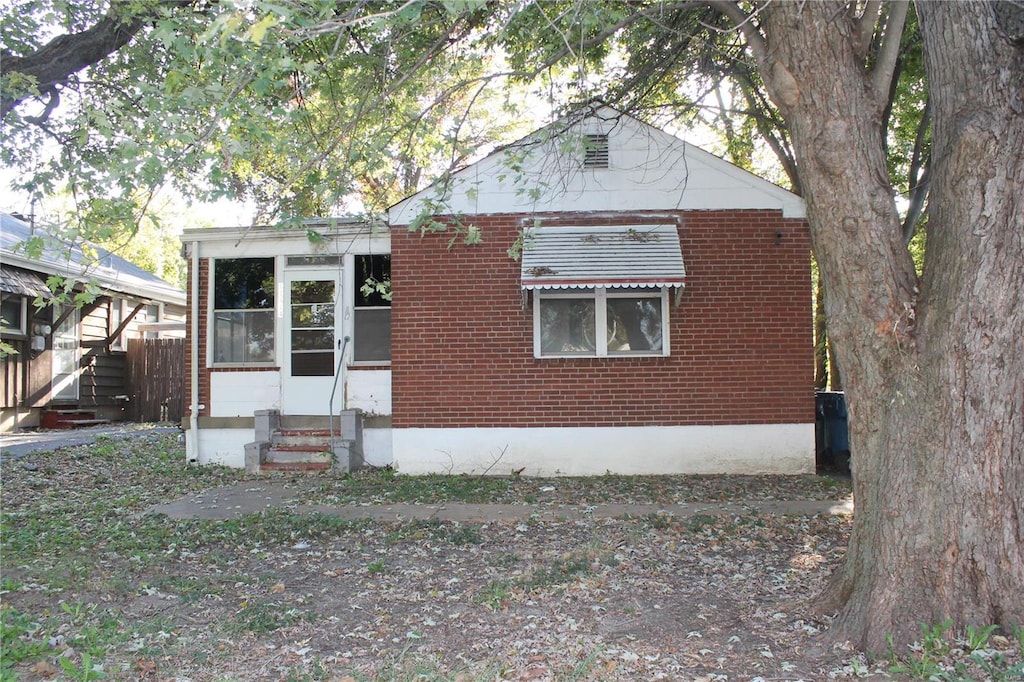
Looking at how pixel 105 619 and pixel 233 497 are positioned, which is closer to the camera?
pixel 105 619

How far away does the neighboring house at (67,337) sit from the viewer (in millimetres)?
15445

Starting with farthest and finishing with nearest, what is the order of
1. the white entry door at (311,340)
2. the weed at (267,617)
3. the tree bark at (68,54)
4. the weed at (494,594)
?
the white entry door at (311,340), the tree bark at (68,54), the weed at (494,594), the weed at (267,617)

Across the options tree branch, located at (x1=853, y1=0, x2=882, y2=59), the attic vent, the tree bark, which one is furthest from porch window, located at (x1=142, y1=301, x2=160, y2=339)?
tree branch, located at (x1=853, y1=0, x2=882, y2=59)

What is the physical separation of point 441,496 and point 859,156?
581 cm

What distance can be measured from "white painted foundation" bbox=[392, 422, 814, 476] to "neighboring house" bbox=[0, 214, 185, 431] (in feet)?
27.3

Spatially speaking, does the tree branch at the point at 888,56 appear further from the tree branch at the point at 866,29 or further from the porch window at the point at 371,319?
the porch window at the point at 371,319

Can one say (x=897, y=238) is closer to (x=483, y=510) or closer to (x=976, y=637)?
(x=976, y=637)

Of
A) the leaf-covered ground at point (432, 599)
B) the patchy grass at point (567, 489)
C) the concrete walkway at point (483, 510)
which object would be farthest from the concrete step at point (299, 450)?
the leaf-covered ground at point (432, 599)

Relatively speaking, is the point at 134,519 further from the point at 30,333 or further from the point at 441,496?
the point at 30,333

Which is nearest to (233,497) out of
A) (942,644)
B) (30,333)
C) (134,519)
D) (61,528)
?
(134,519)

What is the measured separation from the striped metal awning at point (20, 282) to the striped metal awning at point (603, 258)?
957cm

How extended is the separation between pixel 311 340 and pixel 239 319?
1.13 m

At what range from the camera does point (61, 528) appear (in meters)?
7.38

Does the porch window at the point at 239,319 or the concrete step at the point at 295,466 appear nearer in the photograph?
the concrete step at the point at 295,466
